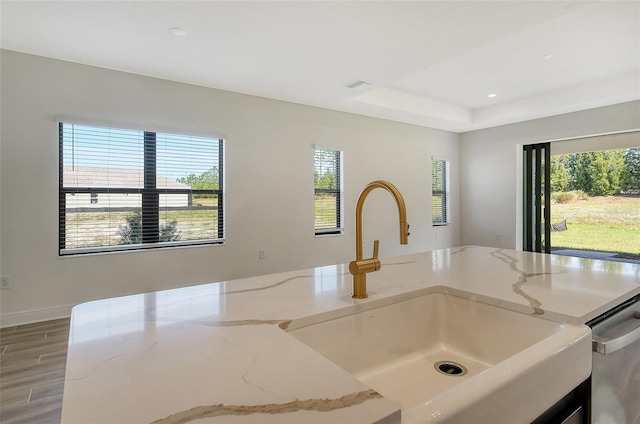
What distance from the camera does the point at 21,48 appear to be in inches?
119

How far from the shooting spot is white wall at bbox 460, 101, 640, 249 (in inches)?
193

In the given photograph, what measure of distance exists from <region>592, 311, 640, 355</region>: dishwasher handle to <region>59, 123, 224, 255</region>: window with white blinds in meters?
3.80

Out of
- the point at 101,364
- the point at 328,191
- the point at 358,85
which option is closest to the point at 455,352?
the point at 101,364

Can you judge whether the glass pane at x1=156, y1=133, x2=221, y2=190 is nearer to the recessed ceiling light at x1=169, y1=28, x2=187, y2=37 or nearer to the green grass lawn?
the recessed ceiling light at x1=169, y1=28, x2=187, y2=37

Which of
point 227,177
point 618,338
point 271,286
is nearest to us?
point 618,338

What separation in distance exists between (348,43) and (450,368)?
2.70 metres

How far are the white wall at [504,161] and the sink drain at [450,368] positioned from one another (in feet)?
17.9

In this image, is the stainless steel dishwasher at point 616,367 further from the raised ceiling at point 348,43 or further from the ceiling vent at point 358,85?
the ceiling vent at point 358,85

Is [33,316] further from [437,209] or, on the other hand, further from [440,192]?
[440,192]

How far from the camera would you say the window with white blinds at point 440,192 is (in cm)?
645

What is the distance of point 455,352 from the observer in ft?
3.92

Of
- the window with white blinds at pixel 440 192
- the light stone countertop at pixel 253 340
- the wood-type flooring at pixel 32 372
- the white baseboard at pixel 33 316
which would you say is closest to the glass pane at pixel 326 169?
the window with white blinds at pixel 440 192

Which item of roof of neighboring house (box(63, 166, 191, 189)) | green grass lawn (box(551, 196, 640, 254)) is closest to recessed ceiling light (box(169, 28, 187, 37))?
roof of neighboring house (box(63, 166, 191, 189))

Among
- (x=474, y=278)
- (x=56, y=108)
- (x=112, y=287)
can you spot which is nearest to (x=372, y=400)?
(x=474, y=278)
